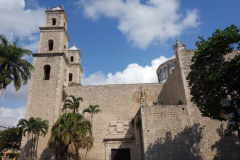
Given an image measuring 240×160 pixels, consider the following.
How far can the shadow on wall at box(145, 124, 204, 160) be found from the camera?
44.1 ft

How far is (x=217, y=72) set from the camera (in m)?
9.59

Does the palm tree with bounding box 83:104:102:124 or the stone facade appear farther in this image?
the palm tree with bounding box 83:104:102:124

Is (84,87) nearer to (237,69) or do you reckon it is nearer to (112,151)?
(112,151)

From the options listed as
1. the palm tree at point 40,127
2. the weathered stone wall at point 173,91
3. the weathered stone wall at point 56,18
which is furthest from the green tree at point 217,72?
the weathered stone wall at point 56,18

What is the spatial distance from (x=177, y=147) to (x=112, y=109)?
7580 mm

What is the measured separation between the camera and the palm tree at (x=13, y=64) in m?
12.5

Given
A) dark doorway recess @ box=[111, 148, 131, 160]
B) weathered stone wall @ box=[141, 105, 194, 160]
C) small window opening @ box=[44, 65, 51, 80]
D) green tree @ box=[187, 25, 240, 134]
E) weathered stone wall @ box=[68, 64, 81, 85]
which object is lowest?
dark doorway recess @ box=[111, 148, 131, 160]

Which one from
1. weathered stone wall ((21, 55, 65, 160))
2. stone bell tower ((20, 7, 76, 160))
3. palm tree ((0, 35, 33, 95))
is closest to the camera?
palm tree ((0, 35, 33, 95))

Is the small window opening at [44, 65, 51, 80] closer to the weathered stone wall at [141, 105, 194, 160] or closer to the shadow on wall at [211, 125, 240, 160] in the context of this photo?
the weathered stone wall at [141, 105, 194, 160]

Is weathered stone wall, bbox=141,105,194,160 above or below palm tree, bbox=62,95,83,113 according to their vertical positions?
below

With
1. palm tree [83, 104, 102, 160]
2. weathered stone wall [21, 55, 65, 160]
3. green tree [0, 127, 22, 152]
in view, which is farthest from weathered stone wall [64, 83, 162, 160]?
green tree [0, 127, 22, 152]

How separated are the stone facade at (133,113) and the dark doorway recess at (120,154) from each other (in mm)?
383

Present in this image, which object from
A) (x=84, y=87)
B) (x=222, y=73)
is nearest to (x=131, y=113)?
(x=84, y=87)

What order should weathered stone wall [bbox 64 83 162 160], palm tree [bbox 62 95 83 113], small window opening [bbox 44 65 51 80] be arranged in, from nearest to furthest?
1. palm tree [bbox 62 95 83 113]
2. weathered stone wall [bbox 64 83 162 160]
3. small window opening [bbox 44 65 51 80]
